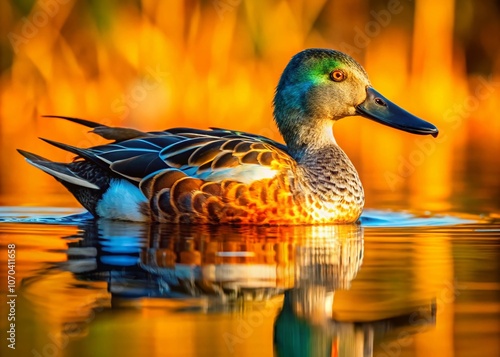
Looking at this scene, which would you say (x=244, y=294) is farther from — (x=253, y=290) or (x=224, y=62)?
(x=224, y=62)

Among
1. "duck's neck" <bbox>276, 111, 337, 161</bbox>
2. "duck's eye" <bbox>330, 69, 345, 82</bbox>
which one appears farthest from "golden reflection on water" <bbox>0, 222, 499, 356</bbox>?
"duck's eye" <bbox>330, 69, 345, 82</bbox>

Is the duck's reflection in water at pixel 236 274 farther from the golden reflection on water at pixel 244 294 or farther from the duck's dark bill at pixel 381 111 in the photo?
the duck's dark bill at pixel 381 111

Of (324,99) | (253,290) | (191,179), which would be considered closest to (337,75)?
(324,99)

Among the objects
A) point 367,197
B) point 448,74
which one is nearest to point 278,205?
point 367,197

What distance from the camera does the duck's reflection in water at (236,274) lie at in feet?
14.9

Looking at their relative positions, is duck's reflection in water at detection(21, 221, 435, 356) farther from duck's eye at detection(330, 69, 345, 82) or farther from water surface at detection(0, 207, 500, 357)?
duck's eye at detection(330, 69, 345, 82)

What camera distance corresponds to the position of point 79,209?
8.62 meters

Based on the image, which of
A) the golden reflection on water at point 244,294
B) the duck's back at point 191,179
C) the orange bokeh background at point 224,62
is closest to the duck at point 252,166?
the duck's back at point 191,179

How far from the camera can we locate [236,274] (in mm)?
5562

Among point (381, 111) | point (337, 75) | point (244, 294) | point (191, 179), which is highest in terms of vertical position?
point (337, 75)

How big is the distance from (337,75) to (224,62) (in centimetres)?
749

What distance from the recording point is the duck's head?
321 inches

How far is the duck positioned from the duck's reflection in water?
17 cm

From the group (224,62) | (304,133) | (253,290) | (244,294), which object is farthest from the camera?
(224,62)
